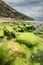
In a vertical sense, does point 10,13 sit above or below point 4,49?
below

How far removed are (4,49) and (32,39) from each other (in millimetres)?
3698

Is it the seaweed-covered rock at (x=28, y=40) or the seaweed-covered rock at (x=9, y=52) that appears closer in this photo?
the seaweed-covered rock at (x=9, y=52)

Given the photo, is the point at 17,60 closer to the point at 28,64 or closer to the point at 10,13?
the point at 28,64

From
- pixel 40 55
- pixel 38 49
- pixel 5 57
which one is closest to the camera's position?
pixel 5 57

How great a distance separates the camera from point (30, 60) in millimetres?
12797

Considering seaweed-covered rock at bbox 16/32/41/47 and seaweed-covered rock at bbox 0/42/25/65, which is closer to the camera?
seaweed-covered rock at bbox 0/42/25/65

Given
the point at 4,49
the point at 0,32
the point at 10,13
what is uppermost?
the point at 4,49

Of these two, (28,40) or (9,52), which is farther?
(28,40)

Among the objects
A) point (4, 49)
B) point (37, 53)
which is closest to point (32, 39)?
point (37, 53)


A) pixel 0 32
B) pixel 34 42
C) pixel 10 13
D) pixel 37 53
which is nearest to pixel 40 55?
pixel 37 53

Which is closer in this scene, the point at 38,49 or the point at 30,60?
the point at 30,60

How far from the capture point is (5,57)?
1155 cm

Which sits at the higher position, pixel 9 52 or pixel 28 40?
A: pixel 9 52

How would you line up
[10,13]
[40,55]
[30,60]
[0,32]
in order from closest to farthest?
[30,60] → [40,55] → [0,32] → [10,13]
